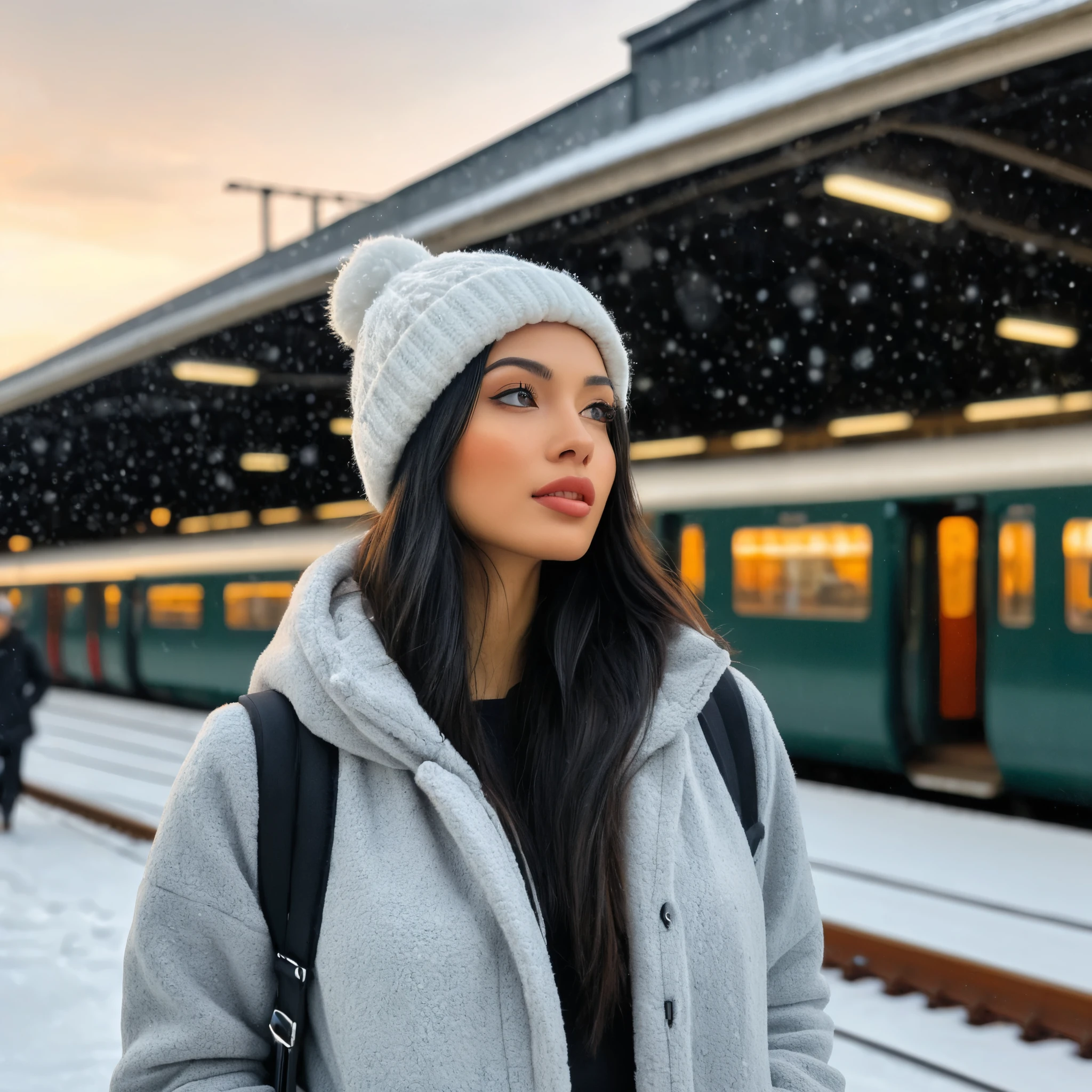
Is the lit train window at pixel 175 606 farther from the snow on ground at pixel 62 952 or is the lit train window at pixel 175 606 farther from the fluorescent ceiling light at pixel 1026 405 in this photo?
the fluorescent ceiling light at pixel 1026 405

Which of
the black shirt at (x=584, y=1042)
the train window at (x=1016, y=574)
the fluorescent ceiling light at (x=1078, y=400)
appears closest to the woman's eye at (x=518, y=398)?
the black shirt at (x=584, y=1042)

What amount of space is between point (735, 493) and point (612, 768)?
7.65m

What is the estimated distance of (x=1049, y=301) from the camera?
10297 mm

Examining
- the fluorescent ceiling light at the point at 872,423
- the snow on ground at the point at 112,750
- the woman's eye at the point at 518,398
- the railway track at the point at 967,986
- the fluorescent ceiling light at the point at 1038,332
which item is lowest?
the snow on ground at the point at 112,750

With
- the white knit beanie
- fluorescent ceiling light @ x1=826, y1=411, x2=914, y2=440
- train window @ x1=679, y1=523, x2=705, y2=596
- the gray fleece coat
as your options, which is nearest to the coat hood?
the gray fleece coat

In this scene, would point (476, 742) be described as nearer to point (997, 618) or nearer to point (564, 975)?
point (564, 975)

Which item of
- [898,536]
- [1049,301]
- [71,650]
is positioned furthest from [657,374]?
[71,650]

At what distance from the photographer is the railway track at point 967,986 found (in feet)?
13.3

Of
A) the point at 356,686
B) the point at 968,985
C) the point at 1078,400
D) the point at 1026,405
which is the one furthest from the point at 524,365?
the point at 1078,400

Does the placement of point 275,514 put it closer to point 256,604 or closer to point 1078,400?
point 256,604

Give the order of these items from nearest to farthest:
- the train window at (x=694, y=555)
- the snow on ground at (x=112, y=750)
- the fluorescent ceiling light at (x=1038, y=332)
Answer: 1. the train window at (x=694, y=555)
2. the snow on ground at (x=112, y=750)
3. the fluorescent ceiling light at (x=1038, y=332)

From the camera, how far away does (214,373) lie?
11578mm

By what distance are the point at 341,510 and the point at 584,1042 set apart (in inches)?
614

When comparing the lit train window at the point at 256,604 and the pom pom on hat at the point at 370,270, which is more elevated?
the pom pom on hat at the point at 370,270
